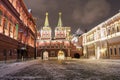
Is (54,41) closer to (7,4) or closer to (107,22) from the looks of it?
(107,22)

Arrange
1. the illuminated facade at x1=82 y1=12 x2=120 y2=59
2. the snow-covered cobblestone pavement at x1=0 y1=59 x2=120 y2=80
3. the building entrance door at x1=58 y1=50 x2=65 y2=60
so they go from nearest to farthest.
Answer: the snow-covered cobblestone pavement at x1=0 y1=59 x2=120 y2=80, the illuminated facade at x1=82 y1=12 x2=120 y2=59, the building entrance door at x1=58 y1=50 x2=65 y2=60

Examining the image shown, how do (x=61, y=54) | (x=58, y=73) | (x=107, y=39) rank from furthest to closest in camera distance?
(x=61, y=54)
(x=107, y=39)
(x=58, y=73)

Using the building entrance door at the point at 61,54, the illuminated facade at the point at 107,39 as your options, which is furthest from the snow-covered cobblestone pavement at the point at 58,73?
the building entrance door at the point at 61,54

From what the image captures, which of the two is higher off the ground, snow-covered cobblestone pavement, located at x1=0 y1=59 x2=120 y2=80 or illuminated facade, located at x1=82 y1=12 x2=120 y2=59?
illuminated facade, located at x1=82 y1=12 x2=120 y2=59

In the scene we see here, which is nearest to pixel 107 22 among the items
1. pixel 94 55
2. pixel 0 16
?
pixel 94 55

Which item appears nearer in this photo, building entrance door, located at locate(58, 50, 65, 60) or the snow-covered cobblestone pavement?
the snow-covered cobblestone pavement

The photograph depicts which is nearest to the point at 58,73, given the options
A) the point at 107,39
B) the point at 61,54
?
the point at 107,39

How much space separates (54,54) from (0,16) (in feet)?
166

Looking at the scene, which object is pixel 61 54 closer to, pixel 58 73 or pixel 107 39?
pixel 107 39

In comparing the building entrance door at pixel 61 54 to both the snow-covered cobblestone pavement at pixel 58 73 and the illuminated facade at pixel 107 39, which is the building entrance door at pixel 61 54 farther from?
the snow-covered cobblestone pavement at pixel 58 73

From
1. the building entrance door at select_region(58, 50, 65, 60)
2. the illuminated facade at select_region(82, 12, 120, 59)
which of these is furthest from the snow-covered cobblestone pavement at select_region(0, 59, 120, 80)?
the building entrance door at select_region(58, 50, 65, 60)

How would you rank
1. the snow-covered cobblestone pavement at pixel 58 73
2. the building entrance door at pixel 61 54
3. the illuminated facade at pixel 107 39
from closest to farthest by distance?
the snow-covered cobblestone pavement at pixel 58 73
the illuminated facade at pixel 107 39
the building entrance door at pixel 61 54

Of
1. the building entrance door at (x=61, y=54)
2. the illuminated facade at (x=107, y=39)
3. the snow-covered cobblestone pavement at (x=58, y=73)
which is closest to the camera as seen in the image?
the snow-covered cobblestone pavement at (x=58, y=73)

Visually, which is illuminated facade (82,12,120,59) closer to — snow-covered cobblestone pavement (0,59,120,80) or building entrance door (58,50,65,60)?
building entrance door (58,50,65,60)
